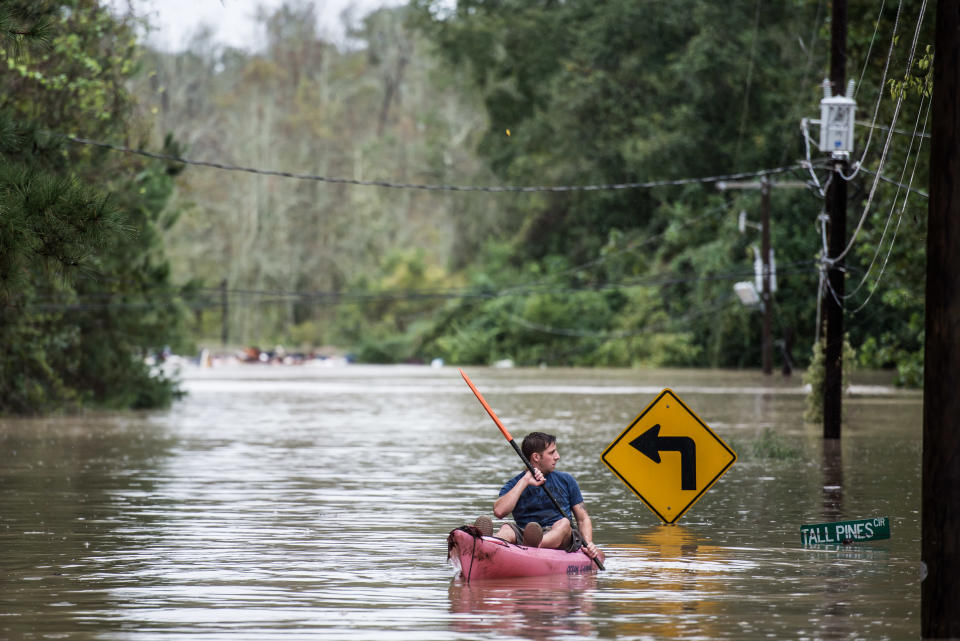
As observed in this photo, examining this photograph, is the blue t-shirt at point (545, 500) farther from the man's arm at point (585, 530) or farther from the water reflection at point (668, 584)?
the water reflection at point (668, 584)

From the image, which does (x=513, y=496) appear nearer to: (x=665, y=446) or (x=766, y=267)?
(x=665, y=446)

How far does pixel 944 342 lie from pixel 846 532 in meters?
4.91

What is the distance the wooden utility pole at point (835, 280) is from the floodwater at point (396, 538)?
0.68 m

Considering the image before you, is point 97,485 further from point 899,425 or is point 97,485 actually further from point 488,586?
point 899,425

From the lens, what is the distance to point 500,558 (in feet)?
37.8

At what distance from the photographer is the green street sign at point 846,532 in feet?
43.1

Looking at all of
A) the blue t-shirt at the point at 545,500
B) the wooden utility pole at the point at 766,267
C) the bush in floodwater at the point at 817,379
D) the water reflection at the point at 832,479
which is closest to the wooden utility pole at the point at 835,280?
the water reflection at the point at 832,479

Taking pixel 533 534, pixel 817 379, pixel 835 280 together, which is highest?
pixel 835 280

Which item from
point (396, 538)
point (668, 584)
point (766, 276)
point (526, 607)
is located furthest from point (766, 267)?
point (526, 607)

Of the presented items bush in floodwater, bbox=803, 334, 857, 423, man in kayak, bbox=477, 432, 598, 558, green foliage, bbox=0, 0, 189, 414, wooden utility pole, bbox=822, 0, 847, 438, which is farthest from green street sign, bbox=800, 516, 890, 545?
bush in floodwater, bbox=803, 334, 857, 423

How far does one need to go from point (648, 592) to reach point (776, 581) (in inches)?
41.9

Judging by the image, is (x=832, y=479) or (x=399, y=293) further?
(x=399, y=293)

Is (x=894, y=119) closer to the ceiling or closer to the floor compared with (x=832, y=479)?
closer to the ceiling

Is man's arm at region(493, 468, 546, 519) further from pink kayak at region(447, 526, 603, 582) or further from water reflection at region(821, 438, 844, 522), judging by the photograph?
water reflection at region(821, 438, 844, 522)
